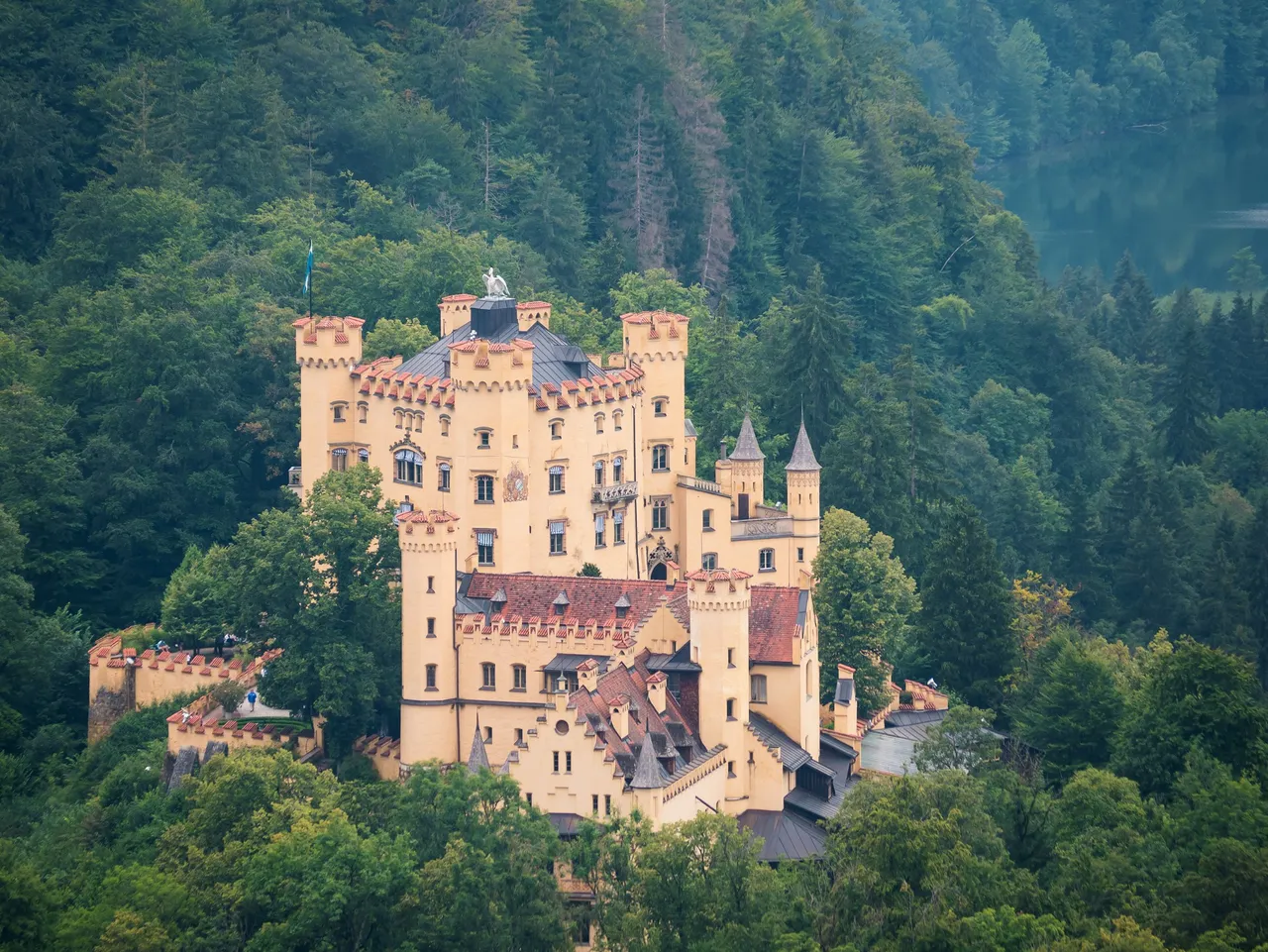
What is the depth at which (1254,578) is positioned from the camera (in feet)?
457

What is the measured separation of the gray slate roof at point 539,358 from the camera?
113875 millimetres

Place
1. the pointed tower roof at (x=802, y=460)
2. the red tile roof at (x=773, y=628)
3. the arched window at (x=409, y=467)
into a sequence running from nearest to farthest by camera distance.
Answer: the red tile roof at (x=773, y=628), the arched window at (x=409, y=467), the pointed tower roof at (x=802, y=460)

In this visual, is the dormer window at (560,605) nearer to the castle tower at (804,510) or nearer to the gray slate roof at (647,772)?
the gray slate roof at (647,772)

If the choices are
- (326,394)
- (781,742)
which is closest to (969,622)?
(781,742)

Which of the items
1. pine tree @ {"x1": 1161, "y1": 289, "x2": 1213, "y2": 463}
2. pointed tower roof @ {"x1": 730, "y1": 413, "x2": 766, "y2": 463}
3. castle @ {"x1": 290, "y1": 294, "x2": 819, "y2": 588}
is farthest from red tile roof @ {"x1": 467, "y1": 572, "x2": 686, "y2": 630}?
pine tree @ {"x1": 1161, "y1": 289, "x2": 1213, "y2": 463}

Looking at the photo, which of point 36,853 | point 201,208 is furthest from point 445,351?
point 201,208

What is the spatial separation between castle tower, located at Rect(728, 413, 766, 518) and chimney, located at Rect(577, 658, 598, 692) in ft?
62.8

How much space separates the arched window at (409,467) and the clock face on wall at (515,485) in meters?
3.93

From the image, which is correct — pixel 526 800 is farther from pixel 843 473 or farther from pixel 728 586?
pixel 843 473

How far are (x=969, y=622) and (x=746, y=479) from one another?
10225mm

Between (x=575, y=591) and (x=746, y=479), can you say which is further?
(x=746, y=479)

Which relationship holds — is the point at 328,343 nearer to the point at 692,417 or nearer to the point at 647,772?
the point at 692,417

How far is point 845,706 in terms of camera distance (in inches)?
4336

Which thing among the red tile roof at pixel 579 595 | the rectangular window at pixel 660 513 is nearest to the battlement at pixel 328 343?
the rectangular window at pixel 660 513
